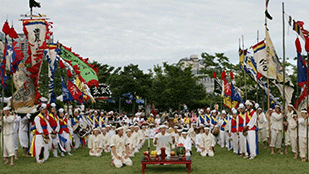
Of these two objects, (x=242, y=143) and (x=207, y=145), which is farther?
(x=207, y=145)

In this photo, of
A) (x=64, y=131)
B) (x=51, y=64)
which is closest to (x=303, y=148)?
(x=64, y=131)

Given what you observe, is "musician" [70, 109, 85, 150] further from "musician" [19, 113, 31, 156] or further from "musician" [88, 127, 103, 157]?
"musician" [19, 113, 31, 156]

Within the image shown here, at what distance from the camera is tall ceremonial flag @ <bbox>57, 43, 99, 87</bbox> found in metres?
16.7

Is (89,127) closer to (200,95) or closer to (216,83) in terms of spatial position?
(216,83)

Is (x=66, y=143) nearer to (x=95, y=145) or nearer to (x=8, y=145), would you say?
(x=95, y=145)

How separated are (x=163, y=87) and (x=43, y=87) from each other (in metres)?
16.2

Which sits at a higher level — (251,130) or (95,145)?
(251,130)

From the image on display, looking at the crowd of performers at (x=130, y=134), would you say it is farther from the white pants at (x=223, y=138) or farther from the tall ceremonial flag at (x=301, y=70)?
the tall ceremonial flag at (x=301, y=70)

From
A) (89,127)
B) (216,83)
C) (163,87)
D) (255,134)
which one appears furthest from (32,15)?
(163,87)

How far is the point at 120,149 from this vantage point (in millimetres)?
11523

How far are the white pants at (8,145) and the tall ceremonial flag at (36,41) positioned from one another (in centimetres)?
265

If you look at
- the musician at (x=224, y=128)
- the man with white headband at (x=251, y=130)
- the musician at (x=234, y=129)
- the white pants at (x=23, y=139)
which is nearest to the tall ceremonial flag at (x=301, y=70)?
the man with white headband at (x=251, y=130)

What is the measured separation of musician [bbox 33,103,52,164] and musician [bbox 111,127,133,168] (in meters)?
2.61

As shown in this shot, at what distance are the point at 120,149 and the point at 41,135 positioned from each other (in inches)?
114
